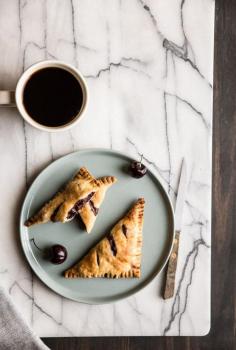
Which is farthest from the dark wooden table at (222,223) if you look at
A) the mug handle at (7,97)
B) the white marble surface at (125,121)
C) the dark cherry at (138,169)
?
the mug handle at (7,97)

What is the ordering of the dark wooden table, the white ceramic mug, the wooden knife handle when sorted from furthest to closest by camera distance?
the dark wooden table → the wooden knife handle → the white ceramic mug

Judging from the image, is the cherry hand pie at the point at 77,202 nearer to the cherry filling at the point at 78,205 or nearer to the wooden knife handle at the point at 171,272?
the cherry filling at the point at 78,205

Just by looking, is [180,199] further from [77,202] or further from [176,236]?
[77,202]

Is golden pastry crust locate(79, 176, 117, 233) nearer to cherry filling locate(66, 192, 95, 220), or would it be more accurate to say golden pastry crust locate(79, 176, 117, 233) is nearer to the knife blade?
cherry filling locate(66, 192, 95, 220)

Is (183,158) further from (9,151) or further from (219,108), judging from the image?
(9,151)

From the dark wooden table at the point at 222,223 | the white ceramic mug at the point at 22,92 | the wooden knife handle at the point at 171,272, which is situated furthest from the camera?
the dark wooden table at the point at 222,223

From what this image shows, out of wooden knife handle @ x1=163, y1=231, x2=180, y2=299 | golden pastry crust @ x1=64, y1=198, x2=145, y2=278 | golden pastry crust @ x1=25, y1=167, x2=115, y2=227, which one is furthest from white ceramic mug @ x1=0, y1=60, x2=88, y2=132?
wooden knife handle @ x1=163, y1=231, x2=180, y2=299

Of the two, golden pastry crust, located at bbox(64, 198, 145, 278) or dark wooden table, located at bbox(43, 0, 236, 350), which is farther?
dark wooden table, located at bbox(43, 0, 236, 350)
